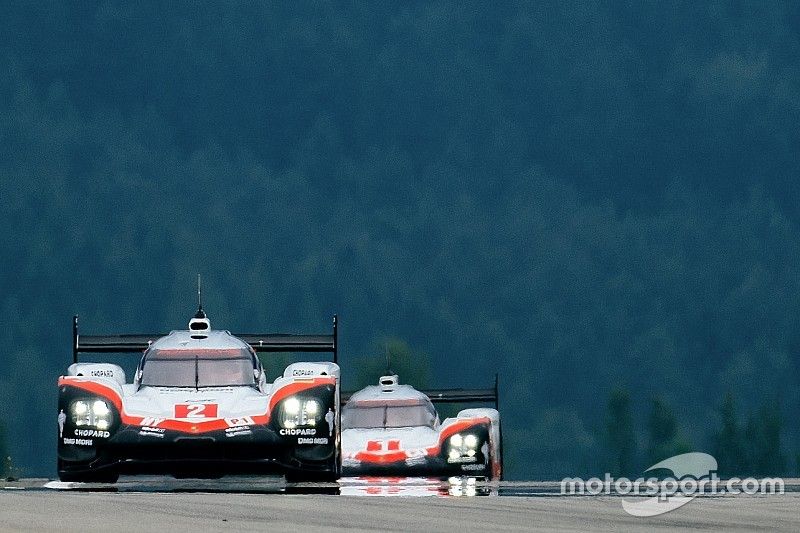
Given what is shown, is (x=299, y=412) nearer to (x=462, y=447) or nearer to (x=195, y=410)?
(x=195, y=410)

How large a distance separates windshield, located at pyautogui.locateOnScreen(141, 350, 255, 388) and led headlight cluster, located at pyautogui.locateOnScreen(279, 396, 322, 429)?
1.60 meters

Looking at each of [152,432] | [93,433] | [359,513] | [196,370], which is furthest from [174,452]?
[359,513]

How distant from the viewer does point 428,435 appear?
20.4 m

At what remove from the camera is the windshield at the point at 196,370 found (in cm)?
1599

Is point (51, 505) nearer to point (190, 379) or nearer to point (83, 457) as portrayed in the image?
point (83, 457)

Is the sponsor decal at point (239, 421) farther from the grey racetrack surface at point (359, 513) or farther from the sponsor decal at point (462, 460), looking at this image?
the sponsor decal at point (462, 460)

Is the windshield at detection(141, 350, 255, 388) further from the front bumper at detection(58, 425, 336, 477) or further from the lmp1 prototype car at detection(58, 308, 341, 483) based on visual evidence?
the front bumper at detection(58, 425, 336, 477)

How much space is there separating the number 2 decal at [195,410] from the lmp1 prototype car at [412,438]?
5.04 m

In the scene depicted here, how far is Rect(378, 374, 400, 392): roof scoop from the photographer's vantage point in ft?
73.2

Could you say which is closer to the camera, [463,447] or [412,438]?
[463,447]

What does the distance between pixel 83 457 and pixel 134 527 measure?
6.91m

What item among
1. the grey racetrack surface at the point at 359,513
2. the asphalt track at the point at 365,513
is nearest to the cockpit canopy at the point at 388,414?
the asphalt track at the point at 365,513

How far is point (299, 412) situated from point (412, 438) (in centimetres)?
603

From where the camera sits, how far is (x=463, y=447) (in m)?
19.4
